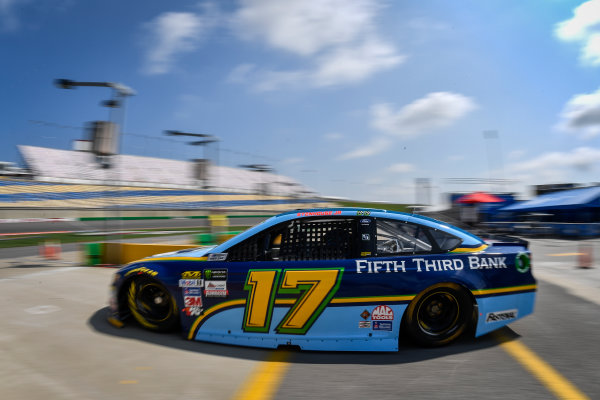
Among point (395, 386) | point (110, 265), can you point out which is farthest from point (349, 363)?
point (110, 265)

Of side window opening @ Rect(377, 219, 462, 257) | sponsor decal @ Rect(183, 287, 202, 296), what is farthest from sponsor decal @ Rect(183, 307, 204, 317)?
side window opening @ Rect(377, 219, 462, 257)

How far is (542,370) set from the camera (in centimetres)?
312

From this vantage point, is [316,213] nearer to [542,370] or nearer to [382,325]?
[382,325]

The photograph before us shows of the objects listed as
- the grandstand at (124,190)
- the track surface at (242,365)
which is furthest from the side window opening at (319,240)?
the grandstand at (124,190)

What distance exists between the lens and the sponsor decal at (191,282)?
375cm

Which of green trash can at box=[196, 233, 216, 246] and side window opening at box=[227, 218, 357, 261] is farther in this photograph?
green trash can at box=[196, 233, 216, 246]

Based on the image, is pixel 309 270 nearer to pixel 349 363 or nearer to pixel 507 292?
pixel 349 363

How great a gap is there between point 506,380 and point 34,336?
4.20 m

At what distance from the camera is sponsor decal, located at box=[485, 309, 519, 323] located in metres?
3.66

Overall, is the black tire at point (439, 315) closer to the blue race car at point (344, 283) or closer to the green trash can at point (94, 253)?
the blue race car at point (344, 283)

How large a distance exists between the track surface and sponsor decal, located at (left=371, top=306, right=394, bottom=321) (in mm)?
325

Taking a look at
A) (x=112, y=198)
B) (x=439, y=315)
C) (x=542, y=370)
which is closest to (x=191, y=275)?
(x=439, y=315)

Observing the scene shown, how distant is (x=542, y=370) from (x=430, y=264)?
3.81 feet

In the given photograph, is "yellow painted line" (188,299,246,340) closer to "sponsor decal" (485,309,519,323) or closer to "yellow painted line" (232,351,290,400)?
"yellow painted line" (232,351,290,400)
